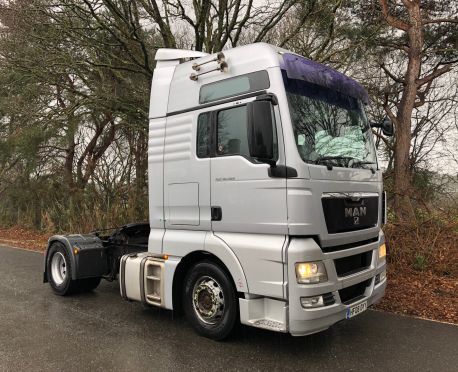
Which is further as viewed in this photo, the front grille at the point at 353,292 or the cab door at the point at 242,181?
the front grille at the point at 353,292

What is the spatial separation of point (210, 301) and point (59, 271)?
11.4 feet

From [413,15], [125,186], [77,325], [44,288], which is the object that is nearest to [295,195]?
[77,325]

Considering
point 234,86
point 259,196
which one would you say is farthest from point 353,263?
point 234,86

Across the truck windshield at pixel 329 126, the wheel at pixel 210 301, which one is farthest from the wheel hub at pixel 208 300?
the truck windshield at pixel 329 126

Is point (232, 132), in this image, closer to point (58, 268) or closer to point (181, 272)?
point (181, 272)

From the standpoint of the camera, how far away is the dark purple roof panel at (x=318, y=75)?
4652mm

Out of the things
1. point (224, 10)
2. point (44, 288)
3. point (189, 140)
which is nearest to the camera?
point (189, 140)

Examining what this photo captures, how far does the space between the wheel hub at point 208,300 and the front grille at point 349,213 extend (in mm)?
1359

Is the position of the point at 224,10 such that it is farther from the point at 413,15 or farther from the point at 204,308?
the point at 204,308

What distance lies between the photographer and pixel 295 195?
4.29 m

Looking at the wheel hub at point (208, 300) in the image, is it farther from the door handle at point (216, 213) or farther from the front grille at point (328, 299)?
the front grille at point (328, 299)

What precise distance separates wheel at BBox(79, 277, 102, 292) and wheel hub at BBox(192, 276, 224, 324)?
107 inches

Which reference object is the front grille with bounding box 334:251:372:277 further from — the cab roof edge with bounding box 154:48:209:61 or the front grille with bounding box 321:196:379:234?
the cab roof edge with bounding box 154:48:209:61

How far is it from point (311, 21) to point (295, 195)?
776 cm
